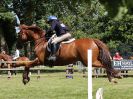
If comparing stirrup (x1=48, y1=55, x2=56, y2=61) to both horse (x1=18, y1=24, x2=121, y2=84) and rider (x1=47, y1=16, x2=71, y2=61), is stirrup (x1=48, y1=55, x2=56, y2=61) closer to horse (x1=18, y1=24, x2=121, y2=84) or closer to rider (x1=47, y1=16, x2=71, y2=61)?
rider (x1=47, y1=16, x2=71, y2=61)

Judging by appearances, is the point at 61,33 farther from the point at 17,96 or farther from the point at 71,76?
the point at 71,76

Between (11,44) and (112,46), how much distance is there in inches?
466

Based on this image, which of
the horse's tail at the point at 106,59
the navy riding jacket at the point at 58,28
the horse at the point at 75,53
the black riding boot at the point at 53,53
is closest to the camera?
the navy riding jacket at the point at 58,28

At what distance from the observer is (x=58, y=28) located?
49.7 ft

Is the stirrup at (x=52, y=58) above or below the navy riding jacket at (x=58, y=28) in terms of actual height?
below

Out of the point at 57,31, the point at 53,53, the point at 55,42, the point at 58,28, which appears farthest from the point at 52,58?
the point at 58,28

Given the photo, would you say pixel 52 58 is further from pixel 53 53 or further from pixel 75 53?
pixel 75 53

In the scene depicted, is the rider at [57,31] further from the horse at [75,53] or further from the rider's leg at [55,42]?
the horse at [75,53]

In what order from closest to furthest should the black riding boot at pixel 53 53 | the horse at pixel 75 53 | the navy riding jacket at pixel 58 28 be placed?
the navy riding jacket at pixel 58 28 < the horse at pixel 75 53 < the black riding boot at pixel 53 53

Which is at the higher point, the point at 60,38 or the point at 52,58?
the point at 60,38

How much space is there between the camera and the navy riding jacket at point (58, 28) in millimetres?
14820

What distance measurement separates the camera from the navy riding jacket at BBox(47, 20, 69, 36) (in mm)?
14820

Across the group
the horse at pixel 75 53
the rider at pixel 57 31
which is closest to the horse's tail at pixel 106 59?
the horse at pixel 75 53

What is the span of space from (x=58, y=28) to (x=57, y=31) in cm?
30
